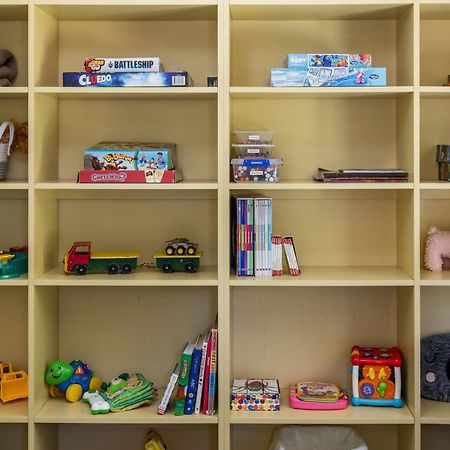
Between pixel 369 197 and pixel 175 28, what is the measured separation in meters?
0.91

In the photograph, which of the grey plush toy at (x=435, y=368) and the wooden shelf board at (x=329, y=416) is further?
the grey plush toy at (x=435, y=368)

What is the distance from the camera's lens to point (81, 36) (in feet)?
9.24

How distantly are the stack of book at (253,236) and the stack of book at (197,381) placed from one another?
0.24 m

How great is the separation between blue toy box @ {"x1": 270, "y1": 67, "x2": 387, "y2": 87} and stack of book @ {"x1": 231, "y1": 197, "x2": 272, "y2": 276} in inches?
15.3

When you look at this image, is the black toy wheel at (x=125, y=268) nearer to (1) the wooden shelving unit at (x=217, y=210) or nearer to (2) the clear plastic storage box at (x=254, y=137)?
(1) the wooden shelving unit at (x=217, y=210)

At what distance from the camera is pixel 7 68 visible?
2.73 meters

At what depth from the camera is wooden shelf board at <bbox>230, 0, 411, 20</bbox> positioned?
252cm

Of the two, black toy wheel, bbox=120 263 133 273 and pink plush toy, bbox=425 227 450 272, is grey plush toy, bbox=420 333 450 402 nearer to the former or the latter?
pink plush toy, bbox=425 227 450 272

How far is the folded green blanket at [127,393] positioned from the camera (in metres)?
2.63

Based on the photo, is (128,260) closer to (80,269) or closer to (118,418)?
(80,269)

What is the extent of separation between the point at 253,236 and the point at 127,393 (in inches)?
26.5

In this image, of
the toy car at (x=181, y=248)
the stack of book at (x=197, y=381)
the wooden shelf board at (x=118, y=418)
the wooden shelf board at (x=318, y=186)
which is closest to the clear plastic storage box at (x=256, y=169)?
the wooden shelf board at (x=318, y=186)

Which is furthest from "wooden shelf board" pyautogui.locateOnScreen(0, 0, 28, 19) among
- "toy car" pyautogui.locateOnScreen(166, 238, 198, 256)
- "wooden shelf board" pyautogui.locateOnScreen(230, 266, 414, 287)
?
"wooden shelf board" pyautogui.locateOnScreen(230, 266, 414, 287)

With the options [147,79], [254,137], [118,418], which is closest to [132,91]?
[147,79]
